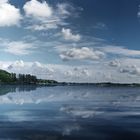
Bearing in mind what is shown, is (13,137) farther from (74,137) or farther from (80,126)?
(80,126)

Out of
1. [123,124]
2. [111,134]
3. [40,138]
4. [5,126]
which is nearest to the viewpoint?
[40,138]

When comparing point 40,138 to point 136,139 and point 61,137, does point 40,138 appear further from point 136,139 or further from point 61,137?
point 136,139

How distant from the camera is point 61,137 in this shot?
3141 cm

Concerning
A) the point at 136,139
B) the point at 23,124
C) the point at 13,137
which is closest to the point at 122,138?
the point at 136,139

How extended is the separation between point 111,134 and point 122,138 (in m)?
2.12

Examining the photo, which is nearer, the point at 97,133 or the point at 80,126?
the point at 97,133

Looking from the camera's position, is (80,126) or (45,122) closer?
(80,126)

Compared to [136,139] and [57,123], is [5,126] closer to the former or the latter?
[57,123]

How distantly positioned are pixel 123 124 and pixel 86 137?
37.1ft

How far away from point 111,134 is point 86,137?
339 centimetres

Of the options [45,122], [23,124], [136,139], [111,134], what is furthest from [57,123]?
[136,139]

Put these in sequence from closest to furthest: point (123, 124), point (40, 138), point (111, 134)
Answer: point (40, 138)
point (111, 134)
point (123, 124)

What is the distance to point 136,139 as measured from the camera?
31.1 meters

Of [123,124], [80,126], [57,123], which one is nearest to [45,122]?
[57,123]
